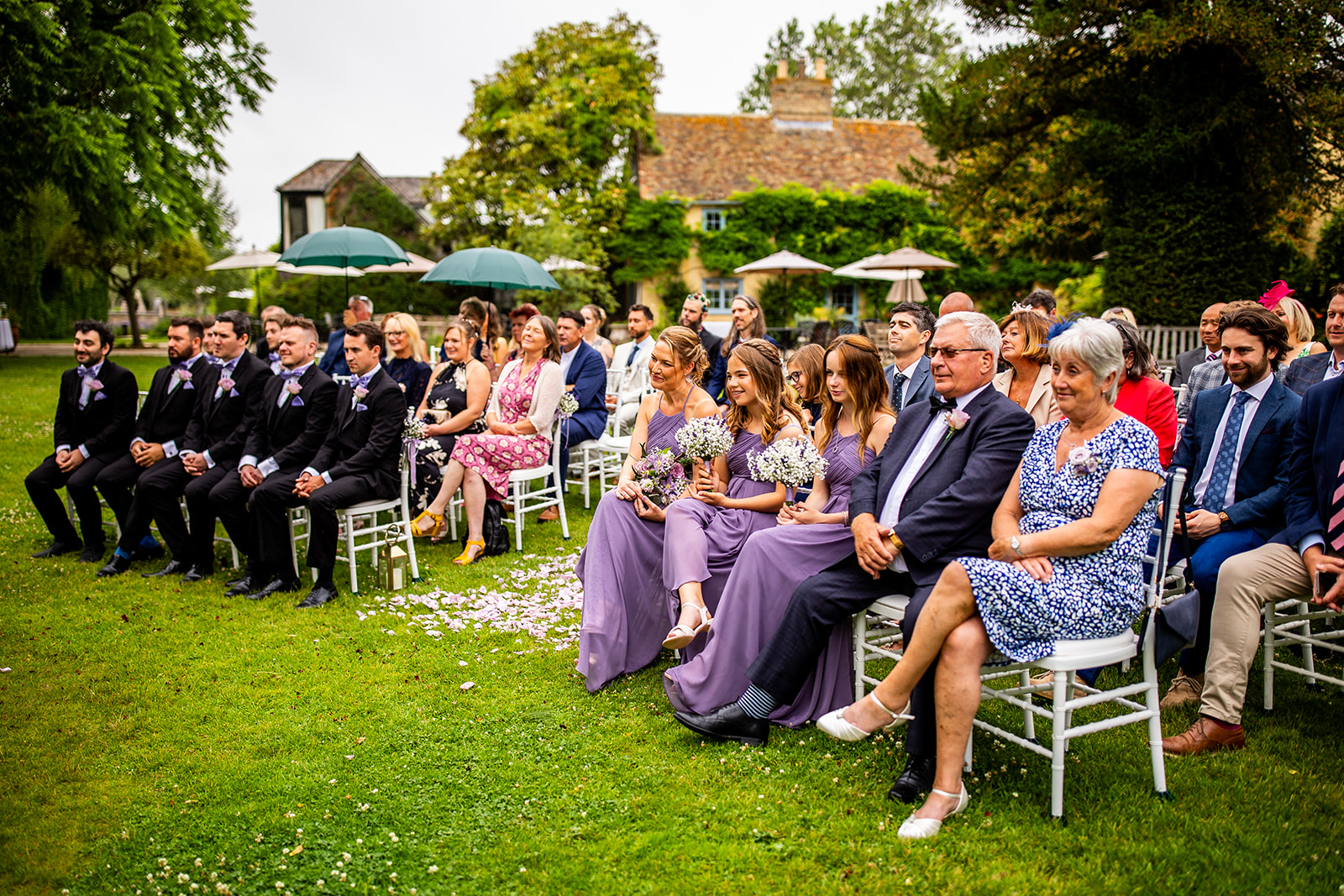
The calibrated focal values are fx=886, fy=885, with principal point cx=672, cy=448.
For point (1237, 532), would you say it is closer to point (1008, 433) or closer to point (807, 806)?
point (1008, 433)

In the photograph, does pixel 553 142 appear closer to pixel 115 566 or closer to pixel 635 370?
pixel 635 370

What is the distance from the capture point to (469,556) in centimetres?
713

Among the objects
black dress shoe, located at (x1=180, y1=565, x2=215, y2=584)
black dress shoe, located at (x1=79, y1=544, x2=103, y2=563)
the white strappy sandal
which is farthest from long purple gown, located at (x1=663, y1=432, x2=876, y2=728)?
black dress shoe, located at (x1=79, y1=544, x2=103, y2=563)

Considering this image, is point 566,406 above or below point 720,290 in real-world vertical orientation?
below

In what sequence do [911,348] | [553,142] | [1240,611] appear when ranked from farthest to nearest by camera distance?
[553,142], [911,348], [1240,611]

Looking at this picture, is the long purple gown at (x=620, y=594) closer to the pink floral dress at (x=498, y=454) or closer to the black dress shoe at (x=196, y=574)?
the pink floral dress at (x=498, y=454)

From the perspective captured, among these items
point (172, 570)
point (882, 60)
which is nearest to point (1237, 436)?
point (172, 570)

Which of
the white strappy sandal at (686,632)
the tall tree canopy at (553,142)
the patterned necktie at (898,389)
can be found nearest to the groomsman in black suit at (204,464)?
the white strappy sandal at (686,632)

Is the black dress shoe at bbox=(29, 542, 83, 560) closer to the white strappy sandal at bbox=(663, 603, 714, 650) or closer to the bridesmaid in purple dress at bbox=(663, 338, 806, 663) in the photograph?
the bridesmaid in purple dress at bbox=(663, 338, 806, 663)

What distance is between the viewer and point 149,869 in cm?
301

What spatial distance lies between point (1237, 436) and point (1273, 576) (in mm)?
935

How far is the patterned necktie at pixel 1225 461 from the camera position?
4.43m

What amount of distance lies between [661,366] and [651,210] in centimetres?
2444

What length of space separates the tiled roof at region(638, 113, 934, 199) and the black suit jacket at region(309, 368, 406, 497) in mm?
23698
